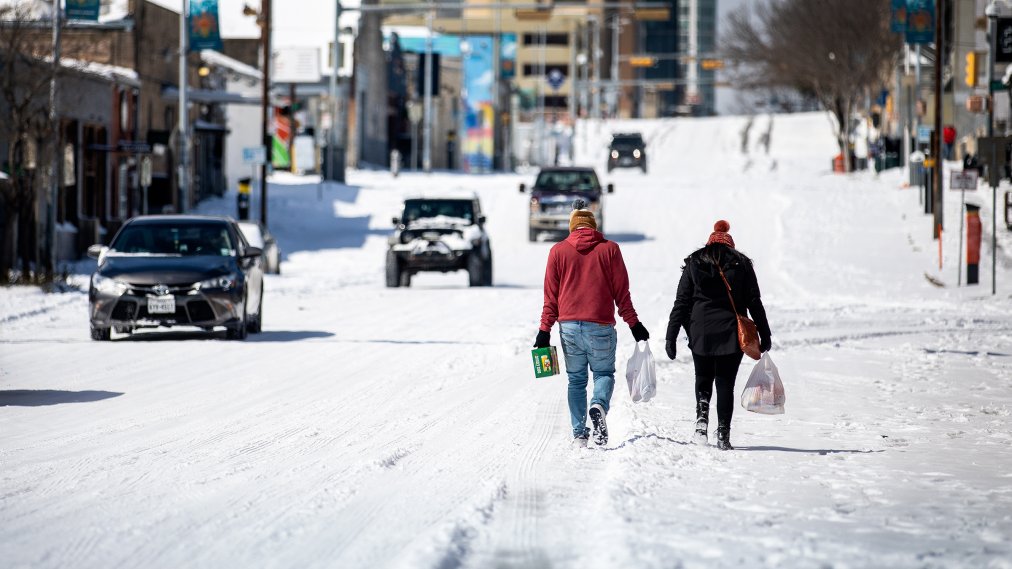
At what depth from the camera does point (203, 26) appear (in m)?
44.2

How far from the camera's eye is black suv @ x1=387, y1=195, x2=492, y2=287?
32.2 m

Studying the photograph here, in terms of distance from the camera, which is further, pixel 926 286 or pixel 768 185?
pixel 768 185

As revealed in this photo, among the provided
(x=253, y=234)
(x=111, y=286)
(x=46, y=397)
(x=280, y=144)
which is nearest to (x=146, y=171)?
(x=253, y=234)

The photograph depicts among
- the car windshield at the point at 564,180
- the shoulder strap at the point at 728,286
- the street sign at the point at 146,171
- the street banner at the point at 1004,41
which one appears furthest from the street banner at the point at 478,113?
the shoulder strap at the point at 728,286

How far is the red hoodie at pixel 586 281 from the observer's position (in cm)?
1111

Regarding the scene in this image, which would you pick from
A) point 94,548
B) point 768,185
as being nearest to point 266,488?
point 94,548

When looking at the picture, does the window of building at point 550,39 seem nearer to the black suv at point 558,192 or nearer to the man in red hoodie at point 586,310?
the black suv at point 558,192

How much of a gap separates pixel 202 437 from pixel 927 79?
263 ft

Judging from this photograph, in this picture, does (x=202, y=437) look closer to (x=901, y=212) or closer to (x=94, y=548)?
(x=94, y=548)

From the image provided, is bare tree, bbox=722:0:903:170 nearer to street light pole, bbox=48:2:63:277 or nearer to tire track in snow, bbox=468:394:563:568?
street light pole, bbox=48:2:63:277

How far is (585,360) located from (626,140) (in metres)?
70.6

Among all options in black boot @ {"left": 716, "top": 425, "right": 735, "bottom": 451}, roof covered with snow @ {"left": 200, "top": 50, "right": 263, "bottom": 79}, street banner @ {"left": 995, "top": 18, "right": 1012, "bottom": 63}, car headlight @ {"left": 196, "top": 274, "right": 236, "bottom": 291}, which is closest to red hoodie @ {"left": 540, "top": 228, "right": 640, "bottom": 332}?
black boot @ {"left": 716, "top": 425, "right": 735, "bottom": 451}

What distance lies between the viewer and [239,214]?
165ft

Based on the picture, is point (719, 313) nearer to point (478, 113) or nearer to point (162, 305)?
point (162, 305)
